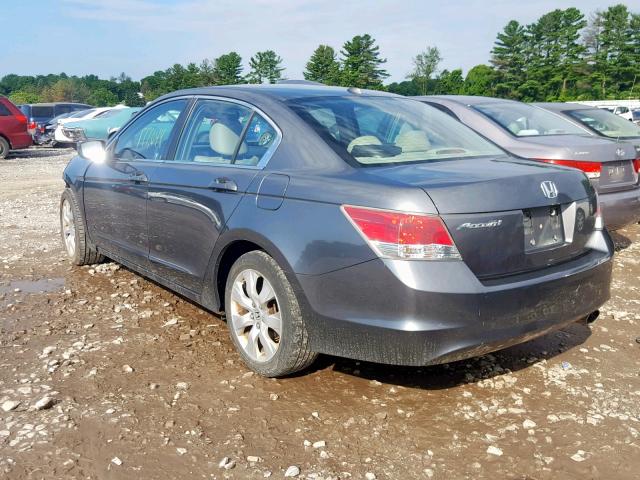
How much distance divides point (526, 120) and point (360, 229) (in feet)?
15.7

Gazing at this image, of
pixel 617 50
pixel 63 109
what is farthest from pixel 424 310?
pixel 617 50

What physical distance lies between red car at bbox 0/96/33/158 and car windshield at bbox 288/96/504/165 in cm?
1636

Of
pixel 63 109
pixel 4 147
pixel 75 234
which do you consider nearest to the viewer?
pixel 75 234

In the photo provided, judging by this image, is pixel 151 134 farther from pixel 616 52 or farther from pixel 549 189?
pixel 616 52

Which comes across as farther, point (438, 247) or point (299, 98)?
point (299, 98)

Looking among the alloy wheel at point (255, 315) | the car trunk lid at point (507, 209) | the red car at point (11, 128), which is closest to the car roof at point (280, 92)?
the car trunk lid at point (507, 209)

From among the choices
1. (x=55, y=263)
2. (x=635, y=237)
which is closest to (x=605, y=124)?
(x=635, y=237)

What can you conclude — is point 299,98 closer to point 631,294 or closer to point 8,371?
point 8,371

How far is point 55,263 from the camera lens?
244 inches

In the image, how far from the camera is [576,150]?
19.6 ft

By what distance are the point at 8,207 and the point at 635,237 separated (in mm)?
8681

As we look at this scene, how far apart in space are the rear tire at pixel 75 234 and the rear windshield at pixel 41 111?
77.3 ft

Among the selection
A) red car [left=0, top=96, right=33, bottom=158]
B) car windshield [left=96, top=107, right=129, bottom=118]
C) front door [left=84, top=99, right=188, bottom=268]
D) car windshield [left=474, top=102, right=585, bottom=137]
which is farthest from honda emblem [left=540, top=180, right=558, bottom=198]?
car windshield [left=96, top=107, right=129, bottom=118]

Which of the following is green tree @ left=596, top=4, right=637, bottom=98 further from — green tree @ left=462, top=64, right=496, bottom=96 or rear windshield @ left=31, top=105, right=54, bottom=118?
rear windshield @ left=31, top=105, right=54, bottom=118
